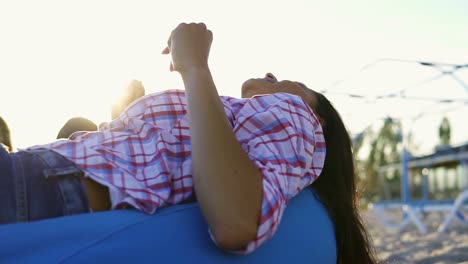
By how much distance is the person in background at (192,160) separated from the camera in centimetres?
107

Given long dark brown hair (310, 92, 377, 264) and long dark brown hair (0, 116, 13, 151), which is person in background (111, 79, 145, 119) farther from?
long dark brown hair (0, 116, 13, 151)

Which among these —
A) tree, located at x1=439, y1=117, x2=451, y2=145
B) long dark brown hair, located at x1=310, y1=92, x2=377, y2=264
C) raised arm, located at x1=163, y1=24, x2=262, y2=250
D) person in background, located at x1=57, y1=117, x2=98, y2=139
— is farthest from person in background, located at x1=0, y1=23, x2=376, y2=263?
tree, located at x1=439, y1=117, x2=451, y2=145

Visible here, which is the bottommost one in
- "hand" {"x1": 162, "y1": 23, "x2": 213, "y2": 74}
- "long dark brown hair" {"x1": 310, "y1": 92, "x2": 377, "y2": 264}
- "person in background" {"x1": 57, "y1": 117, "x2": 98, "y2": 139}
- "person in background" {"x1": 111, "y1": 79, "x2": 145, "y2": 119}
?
"long dark brown hair" {"x1": 310, "y1": 92, "x2": 377, "y2": 264}

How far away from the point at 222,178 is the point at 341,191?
635 millimetres

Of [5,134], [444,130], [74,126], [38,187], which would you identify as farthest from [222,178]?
[444,130]

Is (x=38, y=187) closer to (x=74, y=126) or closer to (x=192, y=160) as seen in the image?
(x=192, y=160)

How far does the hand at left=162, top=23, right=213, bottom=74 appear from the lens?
122cm

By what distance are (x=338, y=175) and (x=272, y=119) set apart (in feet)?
1.40

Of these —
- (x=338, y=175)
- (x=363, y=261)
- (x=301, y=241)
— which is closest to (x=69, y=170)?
(x=301, y=241)

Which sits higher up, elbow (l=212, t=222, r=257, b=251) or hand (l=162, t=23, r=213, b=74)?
hand (l=162, t=23, r=213, b=74)

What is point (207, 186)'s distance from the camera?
1070 millimetres

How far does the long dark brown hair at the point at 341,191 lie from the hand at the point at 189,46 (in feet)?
1.75

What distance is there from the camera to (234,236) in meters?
1.06

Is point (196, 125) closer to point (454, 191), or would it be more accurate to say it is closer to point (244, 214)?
point (244, 214)
